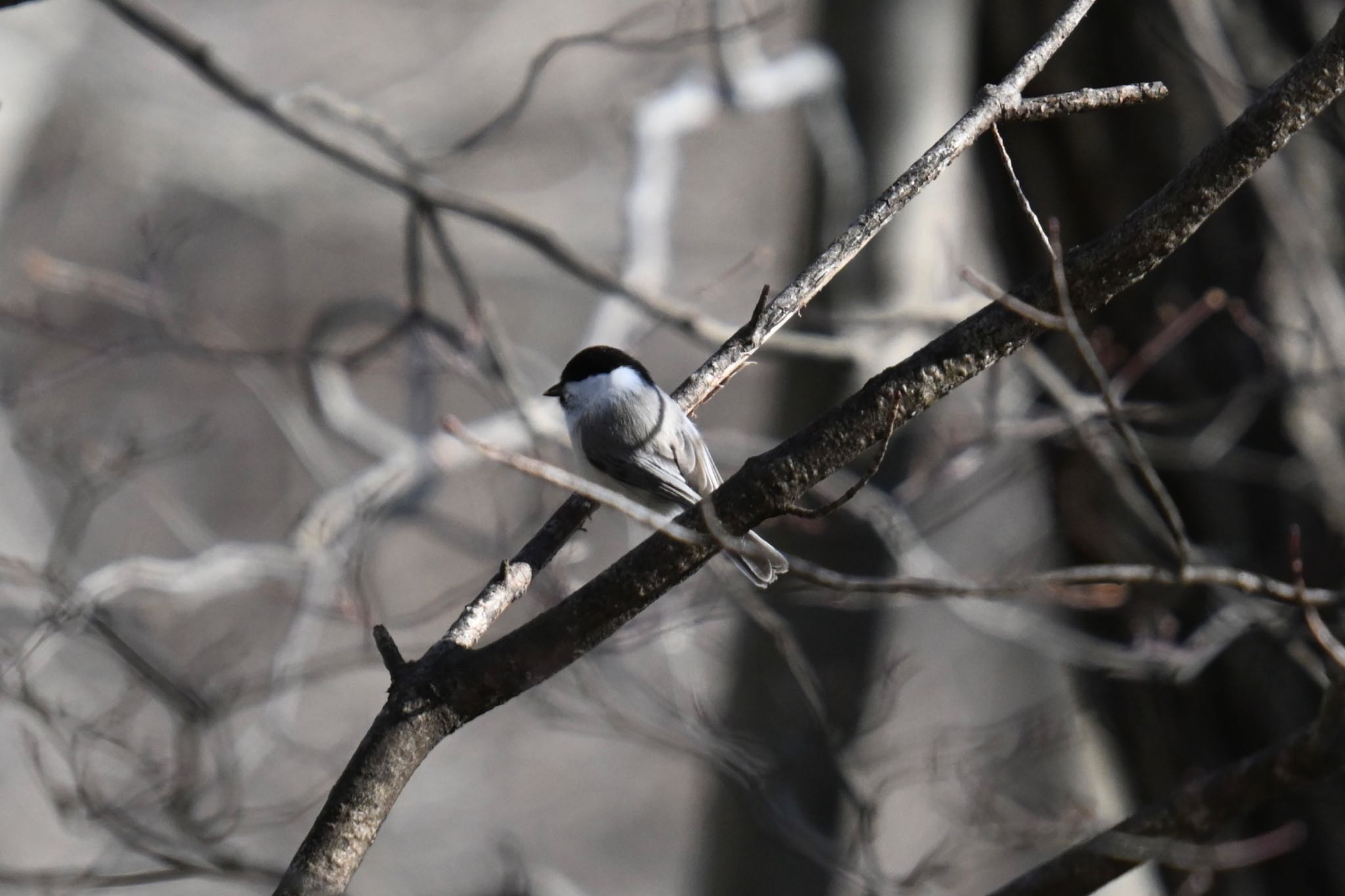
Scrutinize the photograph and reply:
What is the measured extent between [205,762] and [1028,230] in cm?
338

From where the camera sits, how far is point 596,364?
3203mm

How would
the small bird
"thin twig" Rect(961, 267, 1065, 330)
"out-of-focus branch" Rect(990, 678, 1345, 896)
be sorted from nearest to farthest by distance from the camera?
"thin twig" Rect(961, 267, 1065, 330) < "out-of-focus branch" Rect(990, 678, 1345, 896) < the small bird

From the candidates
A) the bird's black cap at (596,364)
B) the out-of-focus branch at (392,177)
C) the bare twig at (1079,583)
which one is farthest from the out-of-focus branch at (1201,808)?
the out-of-focus branch at (392,177)

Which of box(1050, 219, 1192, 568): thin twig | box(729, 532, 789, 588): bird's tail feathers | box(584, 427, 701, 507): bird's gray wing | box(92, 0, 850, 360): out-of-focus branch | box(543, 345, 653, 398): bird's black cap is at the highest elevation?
box(92, 0, 850, 360): out-of-focus branch

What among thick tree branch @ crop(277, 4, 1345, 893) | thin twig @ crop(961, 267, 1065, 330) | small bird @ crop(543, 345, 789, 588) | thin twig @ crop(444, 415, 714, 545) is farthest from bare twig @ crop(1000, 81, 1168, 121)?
small bird @ crop(543, 345, 789, 588)

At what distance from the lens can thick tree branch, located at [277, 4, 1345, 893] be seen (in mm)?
1655

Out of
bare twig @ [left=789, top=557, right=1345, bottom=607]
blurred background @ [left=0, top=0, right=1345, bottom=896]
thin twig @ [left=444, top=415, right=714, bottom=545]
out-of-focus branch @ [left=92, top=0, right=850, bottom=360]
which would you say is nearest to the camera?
thin twig @ [left=444, top=415, right=714, bottom=545]

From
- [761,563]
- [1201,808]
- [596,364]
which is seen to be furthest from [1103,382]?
[596,364]

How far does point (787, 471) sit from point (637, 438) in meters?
1.17

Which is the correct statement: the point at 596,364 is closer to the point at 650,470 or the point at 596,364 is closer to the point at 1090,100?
the point at 650,470

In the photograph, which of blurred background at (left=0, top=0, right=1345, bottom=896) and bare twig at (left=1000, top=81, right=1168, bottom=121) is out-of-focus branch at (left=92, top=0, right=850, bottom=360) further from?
bare twig at (left=1000, top=81, right=1168, bottom=121)

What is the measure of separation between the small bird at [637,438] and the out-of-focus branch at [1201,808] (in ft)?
2.68

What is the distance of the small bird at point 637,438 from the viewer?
2.76m

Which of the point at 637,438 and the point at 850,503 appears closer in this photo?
the point at 637,438
